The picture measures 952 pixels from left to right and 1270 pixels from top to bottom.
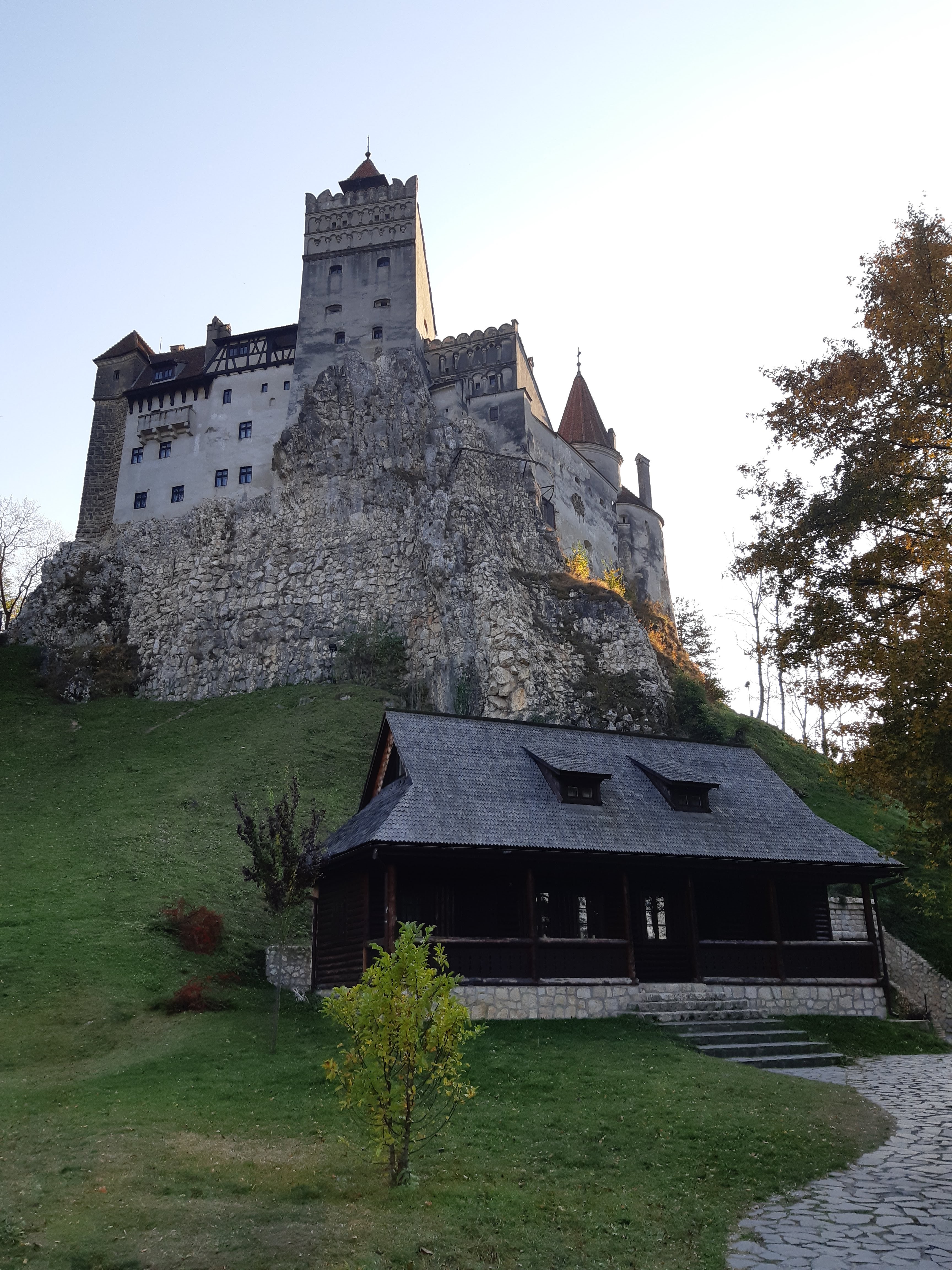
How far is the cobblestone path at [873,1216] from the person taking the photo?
842 cm

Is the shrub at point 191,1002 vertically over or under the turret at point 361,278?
under

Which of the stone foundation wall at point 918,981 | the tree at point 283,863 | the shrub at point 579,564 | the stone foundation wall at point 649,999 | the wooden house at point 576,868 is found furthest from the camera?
the shrub at point 579,564

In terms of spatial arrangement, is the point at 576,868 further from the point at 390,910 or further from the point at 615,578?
the point at 615,578

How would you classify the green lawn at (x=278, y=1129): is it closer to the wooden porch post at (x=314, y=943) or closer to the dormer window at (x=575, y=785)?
the wooden porch post at (x=314, y=943)

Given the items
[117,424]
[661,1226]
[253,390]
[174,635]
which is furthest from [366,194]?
[661,1226]

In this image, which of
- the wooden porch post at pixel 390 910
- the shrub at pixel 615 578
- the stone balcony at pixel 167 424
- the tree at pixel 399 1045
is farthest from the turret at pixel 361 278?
the tree at pixel 399 1045

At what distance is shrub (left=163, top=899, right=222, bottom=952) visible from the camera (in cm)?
2334

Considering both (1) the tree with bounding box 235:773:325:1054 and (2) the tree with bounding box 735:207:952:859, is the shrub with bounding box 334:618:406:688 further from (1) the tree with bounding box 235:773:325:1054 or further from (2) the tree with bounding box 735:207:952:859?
(2) the tree with bounding box 735:207:952:859

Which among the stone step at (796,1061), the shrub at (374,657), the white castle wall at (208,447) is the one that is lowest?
the stone step at (796,1061)

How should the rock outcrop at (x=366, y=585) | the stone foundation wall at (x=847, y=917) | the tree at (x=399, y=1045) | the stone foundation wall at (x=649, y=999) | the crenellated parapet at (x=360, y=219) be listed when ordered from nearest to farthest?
the tree at (x=399, y=1045), the stone foundation wall at (x=649, y=999), the stone foundation wall at (x=847, y=917), the rock outcrop at (x=366, y=585), the crenellated parapet at (x=360, y=219)

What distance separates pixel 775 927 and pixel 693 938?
2.32 m

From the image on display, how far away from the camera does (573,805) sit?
23000 mm

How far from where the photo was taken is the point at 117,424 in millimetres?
63688

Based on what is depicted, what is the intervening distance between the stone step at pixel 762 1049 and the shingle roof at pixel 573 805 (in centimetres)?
445
